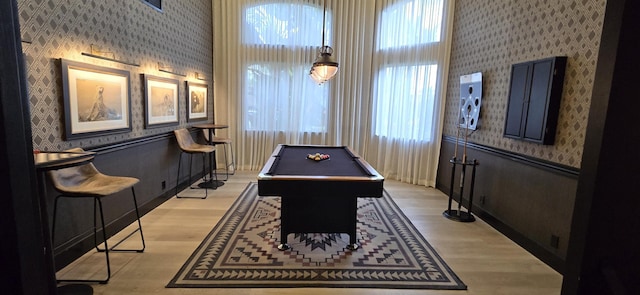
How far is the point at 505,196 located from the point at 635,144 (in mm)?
3040

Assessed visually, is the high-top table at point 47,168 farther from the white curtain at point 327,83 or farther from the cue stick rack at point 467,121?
Result: the white curtain at point 327,83

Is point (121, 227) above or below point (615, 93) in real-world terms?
below

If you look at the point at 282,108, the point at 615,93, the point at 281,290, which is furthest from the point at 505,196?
Answer: the point at 282,108

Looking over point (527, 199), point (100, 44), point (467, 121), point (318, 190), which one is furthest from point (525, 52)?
point (100, 44)

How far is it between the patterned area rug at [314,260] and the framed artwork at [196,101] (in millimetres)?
2312

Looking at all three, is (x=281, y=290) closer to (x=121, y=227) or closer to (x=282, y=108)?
(x=121, y=227)

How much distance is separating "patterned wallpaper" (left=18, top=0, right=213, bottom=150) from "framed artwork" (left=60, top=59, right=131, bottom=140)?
0.06 meters

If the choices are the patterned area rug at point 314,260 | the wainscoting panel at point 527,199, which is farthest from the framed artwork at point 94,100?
the wainscoting panel at point 527,199

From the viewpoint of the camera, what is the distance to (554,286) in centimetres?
258

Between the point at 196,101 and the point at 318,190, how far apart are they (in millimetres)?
3773

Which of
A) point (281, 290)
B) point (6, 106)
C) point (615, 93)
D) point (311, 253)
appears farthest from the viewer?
point (311, 253)

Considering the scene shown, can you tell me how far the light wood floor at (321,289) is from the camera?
8.10ft

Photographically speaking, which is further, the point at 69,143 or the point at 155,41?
the point at 155,41

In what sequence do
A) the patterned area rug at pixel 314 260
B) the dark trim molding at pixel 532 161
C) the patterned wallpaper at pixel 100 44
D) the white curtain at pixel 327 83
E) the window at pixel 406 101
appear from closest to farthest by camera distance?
1. the patterned wallpaper at pixel 100 44
2. the patterned area rug at pixel 314 260
3. the dark trim molding at pixel 532 161
4. the window at pixel 406 101
5. the white curtain at pixel 327 83
